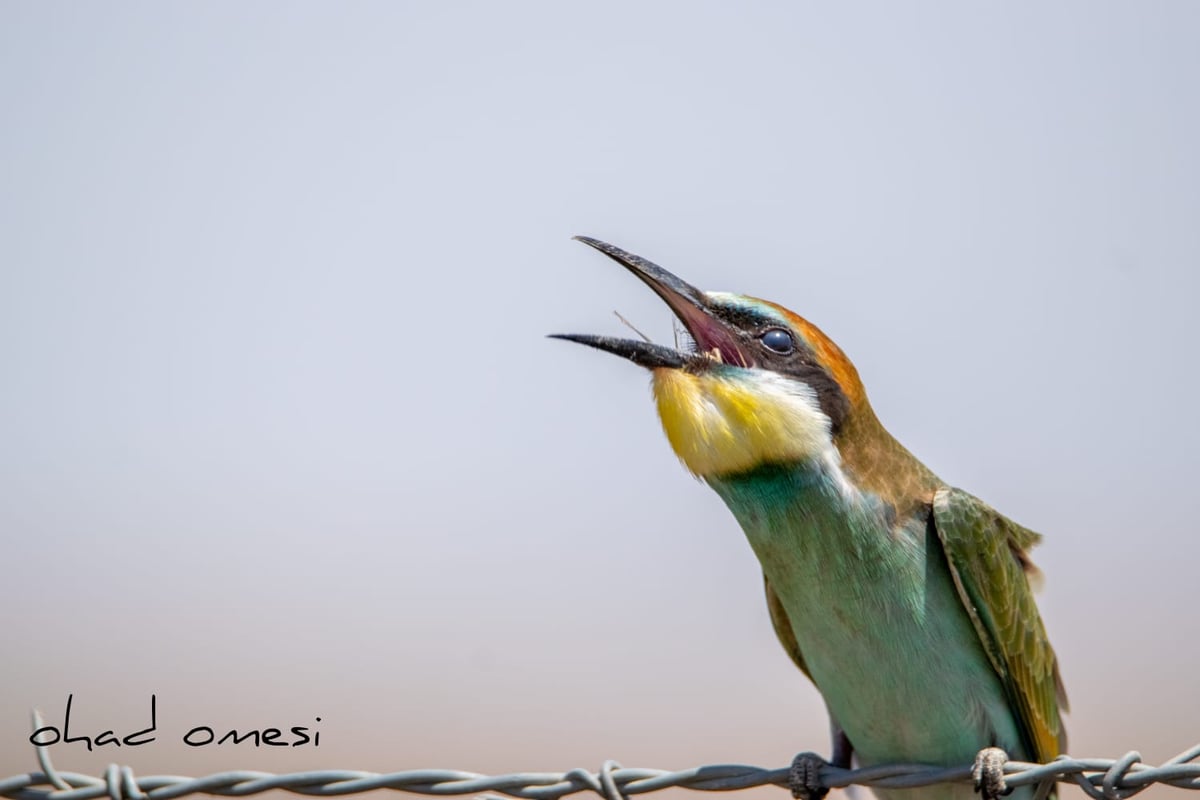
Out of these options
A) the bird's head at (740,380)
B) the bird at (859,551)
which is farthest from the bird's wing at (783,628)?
the bird's head at (740,380)

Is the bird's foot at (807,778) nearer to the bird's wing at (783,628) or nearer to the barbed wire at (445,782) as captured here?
the bird's wing at (783,628)

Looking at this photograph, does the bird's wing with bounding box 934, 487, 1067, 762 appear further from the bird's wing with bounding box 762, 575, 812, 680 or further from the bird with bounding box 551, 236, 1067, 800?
the bird's wing with bounding box 762, 575, 812, 680

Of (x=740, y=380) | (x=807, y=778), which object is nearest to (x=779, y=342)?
(x=740, y=380)

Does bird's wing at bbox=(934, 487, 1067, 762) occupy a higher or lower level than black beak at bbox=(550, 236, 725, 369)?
lower

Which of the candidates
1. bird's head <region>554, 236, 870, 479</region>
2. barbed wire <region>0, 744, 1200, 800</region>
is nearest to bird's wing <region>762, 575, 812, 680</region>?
bird's head <region>554, 236, 870, 479</region>

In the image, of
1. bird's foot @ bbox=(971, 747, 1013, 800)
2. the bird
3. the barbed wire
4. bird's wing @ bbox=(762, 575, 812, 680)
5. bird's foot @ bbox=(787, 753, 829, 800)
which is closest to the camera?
the barbed wire

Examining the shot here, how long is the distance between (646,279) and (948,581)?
39.1 inches

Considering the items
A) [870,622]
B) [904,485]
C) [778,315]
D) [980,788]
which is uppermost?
[778,315]

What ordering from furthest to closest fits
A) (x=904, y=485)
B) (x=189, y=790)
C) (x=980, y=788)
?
(x=904, y=485), (x=980, y=788), (x=189, y=790)

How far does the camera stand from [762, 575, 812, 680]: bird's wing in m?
3.43

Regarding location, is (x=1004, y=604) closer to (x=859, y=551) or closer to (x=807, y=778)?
(x=859, y=551)

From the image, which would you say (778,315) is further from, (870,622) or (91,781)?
(91,781)

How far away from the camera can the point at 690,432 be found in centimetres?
304

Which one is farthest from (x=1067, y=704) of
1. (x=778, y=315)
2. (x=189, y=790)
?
(x=189, y=790)
